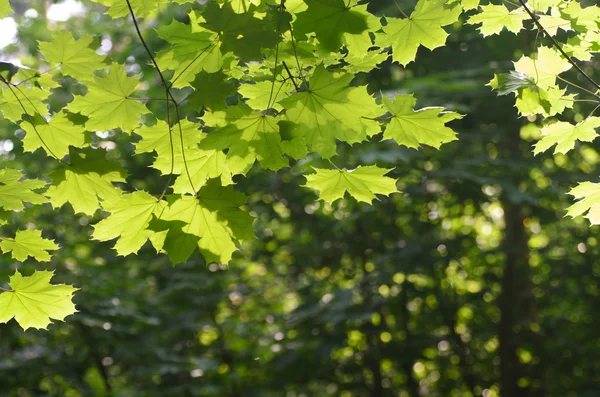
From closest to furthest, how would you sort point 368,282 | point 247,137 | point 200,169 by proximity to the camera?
point 247,137
point 200,169
point 368,282

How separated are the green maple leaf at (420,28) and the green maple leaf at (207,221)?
0.56 m

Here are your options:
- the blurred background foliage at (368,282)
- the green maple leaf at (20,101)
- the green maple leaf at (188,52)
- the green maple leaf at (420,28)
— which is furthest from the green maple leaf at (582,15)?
the blurred background foliage at (368,282)

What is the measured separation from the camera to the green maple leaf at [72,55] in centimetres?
163

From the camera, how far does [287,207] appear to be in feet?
20.0

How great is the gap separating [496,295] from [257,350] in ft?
8.90

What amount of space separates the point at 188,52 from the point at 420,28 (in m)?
0.58

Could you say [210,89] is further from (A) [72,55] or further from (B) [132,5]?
(A) [72,55]

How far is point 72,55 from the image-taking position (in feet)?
5.39

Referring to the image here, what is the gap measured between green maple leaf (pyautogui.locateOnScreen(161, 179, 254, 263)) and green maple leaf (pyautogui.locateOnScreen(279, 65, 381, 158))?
8.8 inches

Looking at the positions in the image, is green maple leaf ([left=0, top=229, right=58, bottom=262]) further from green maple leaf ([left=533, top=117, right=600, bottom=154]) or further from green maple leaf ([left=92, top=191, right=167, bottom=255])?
green maple leaf ([left=533, top=117, right=600, bottom=154])

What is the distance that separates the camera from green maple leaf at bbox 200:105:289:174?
4.47ft

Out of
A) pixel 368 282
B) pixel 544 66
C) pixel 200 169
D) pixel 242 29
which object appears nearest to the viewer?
pixel 242 29

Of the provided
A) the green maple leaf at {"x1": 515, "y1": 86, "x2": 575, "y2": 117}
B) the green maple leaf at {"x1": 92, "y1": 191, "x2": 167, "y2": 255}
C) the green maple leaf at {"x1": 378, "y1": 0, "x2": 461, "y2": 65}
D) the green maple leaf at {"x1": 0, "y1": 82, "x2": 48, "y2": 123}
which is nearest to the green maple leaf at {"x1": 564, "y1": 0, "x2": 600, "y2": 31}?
the green maple leaf at {"x1": 515, "y1": 86, "x2": 575, "y2": 117}

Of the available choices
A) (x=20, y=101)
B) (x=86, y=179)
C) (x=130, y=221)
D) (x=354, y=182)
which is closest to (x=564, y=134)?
(x=354, y=182)
